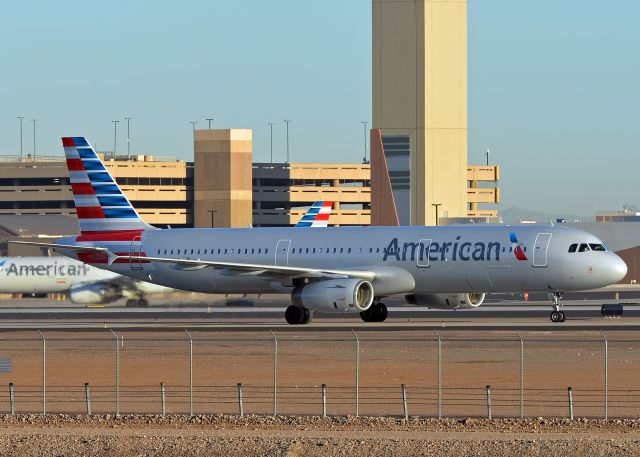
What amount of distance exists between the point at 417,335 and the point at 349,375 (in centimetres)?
1277

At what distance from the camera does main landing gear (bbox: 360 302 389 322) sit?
63812mm

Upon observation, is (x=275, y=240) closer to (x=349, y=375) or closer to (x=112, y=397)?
(x=349, y=375)

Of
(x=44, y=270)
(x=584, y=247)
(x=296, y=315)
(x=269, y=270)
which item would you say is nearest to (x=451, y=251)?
(x=584, y=247)

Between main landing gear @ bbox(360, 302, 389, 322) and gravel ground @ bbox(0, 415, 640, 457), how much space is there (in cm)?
3178

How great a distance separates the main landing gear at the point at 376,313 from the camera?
6381cm

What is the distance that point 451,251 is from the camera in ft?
201

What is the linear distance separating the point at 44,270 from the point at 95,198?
89.9ft

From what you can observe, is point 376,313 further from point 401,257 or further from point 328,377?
point 328,377

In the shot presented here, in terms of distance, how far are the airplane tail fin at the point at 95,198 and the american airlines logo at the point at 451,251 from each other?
48.1ft

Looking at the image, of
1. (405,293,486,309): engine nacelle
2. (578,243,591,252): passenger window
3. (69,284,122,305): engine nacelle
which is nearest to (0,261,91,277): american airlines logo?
(69,284,122,305): engine nacelle

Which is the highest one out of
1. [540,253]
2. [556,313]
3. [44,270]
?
[540,253]

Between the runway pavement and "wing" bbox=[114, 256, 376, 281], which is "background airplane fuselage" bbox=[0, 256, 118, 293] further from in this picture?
"wing" bbox=[114, 256, 376, 281]

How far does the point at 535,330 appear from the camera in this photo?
56.3m

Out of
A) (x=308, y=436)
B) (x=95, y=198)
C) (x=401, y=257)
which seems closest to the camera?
(x=308, y=436)
